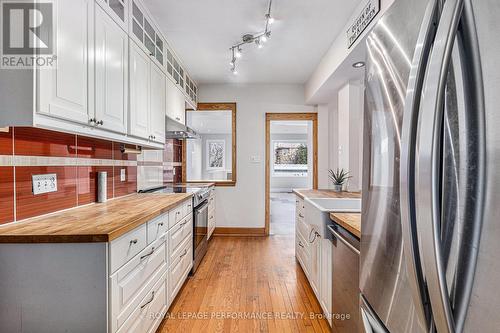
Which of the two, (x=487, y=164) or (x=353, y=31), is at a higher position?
(x=353, y=31)

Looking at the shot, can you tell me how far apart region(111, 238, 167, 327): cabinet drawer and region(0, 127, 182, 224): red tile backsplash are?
2.17 ft

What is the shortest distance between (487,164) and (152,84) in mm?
2515

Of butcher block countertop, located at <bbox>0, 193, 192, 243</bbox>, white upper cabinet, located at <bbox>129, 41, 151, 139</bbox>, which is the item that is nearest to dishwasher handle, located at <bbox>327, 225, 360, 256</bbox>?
butcher block countertop, located at <bbox>0, 193, 192, 243</bbox>

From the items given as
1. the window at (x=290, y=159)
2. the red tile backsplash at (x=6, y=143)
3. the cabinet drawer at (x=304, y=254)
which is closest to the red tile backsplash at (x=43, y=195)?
the red tile backsplash at (x=6, y=143)

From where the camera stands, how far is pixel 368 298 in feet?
3.00

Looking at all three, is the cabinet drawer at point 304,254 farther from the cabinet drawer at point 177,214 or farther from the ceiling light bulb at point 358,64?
the ceiling light bulb at point 358,64

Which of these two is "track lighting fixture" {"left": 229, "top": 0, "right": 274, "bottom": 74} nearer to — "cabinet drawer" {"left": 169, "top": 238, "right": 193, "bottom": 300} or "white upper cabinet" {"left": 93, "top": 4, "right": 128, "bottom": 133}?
"white upper cabinet" {"left": 93, "top": 4, "right": 128, "bottom": 133}

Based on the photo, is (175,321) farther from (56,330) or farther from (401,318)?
(401,318)

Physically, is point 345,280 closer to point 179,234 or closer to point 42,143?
point 179,234

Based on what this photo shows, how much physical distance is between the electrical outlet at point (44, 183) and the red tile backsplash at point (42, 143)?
0.13m

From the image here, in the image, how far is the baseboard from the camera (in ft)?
14.2

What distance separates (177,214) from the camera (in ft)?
7.20

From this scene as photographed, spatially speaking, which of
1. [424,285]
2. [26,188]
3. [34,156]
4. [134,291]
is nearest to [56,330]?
[134,291]

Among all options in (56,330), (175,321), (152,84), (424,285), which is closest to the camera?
(424,285)
